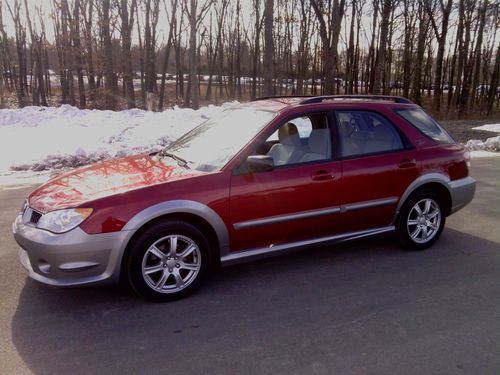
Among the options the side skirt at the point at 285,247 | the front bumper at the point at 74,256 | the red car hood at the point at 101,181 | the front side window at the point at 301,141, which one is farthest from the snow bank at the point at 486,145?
the front bumper at the point at 74,256

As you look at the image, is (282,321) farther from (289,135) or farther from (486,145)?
(486,145)

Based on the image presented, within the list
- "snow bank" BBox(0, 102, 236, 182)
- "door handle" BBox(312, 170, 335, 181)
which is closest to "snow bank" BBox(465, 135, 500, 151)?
"snow bank" BBox(0, 102, 236, 182)

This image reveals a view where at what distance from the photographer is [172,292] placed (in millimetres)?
3557

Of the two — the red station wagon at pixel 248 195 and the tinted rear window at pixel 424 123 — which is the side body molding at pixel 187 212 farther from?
the tinted rear window at pixel 424 123

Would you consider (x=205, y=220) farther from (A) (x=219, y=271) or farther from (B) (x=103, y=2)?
(B) (x=103, y=2)

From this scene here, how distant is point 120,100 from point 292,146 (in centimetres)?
2248

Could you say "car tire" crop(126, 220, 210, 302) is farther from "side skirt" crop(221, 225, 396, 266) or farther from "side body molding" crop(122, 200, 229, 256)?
"side skirt" crop(221, 225, 396, 266)

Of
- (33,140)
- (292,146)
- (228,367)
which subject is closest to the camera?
(228,367)

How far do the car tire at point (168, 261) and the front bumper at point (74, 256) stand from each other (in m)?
0.16

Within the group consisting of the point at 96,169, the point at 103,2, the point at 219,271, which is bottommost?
the point at 219,271

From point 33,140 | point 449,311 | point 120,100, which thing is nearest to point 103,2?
point 120,100

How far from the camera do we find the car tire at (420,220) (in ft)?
15.1

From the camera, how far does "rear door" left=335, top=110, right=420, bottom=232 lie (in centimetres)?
422

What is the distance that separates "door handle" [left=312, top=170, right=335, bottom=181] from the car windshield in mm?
685
